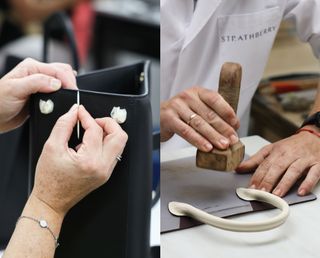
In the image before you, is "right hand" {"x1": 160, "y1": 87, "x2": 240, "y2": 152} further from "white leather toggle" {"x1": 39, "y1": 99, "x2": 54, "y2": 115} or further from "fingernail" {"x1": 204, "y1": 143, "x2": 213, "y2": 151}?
"white leather toggle" {"x1": 39, "y1": 99, "x2": 54, "y2": 115}

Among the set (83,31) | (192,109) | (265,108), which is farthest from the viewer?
(83,31)

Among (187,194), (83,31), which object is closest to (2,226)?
(187,194)

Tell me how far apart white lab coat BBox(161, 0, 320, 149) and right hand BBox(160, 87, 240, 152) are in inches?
0.7

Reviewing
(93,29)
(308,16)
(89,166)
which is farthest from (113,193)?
(93,29)

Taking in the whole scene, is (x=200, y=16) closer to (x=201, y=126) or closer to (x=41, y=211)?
(x=201, y=126)

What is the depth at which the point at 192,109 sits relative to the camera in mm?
436

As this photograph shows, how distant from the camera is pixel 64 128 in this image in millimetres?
501

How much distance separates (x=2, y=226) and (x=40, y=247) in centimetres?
25

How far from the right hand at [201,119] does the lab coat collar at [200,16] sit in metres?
0.09

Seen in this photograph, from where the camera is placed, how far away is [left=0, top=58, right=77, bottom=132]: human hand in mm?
529

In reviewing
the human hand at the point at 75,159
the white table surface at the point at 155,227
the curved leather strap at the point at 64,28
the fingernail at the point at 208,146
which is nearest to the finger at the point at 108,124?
the human hand at the point at 75,159

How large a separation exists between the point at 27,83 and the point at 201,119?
0.19 m

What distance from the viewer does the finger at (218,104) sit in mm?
428

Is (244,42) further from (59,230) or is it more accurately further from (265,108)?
(59,230)
